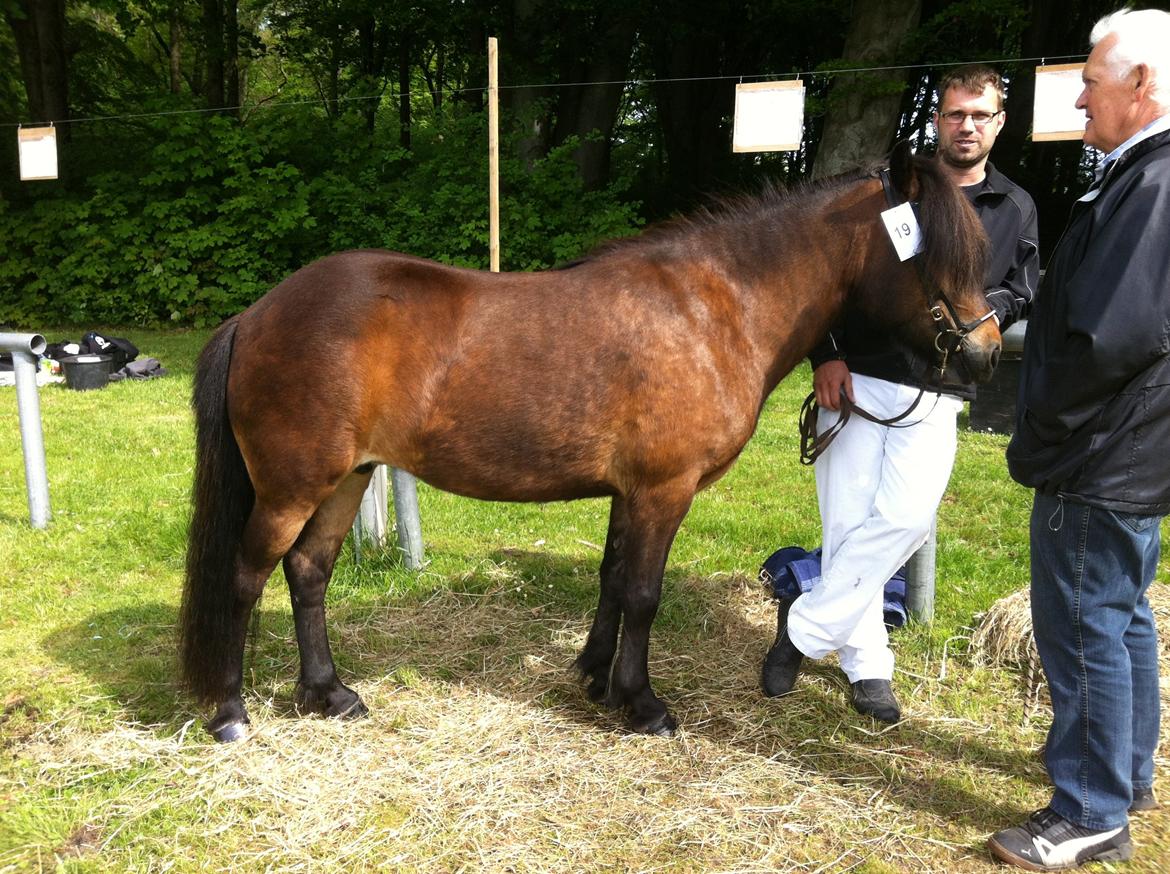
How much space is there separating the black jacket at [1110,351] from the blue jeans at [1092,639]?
0.35 ft

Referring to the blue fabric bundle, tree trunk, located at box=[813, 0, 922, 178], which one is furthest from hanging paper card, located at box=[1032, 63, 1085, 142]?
the blue fabric bundle

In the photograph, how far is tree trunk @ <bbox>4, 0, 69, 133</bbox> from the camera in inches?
591

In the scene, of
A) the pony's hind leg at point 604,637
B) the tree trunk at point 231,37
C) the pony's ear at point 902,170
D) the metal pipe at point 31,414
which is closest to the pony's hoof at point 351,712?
the pony's hind leg at point 604,637

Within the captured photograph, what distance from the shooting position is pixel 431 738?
3303 mm

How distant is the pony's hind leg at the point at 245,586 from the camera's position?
3148 mm

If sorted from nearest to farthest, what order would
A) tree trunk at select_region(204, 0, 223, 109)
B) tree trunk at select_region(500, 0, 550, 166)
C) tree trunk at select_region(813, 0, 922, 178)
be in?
tree trunk at select_region(813, 0, 922, 178) < tree trunk at select_region(500, 0, 550, 166) < tree trunk at select_region(204, 0, 223, 109)

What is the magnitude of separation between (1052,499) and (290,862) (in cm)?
256

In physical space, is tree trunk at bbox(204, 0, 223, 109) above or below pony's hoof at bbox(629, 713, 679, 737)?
above

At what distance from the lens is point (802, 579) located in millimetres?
3818

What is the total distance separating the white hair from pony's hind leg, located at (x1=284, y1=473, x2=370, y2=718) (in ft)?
9.21

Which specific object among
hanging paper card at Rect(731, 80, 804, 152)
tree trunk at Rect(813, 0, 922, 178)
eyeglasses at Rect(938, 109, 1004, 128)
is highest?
tree trunk at Rect(813, 0, 922, 178)

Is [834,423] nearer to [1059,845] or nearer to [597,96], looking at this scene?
[1059,845]

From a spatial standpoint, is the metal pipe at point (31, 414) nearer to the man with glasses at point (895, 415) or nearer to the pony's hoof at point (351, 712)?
the pony's hoof at point (351, 712)

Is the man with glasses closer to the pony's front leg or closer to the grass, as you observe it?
the grass
